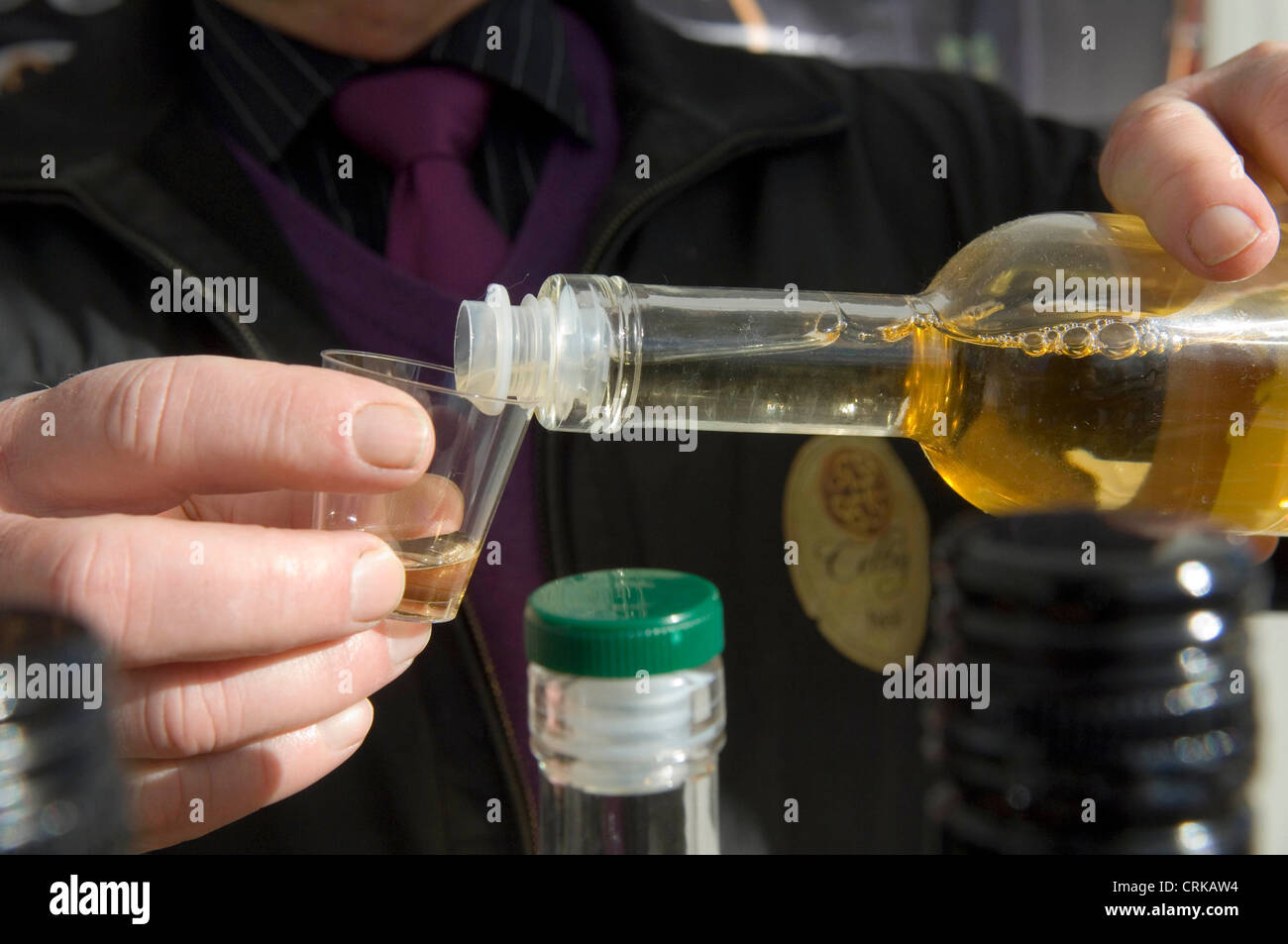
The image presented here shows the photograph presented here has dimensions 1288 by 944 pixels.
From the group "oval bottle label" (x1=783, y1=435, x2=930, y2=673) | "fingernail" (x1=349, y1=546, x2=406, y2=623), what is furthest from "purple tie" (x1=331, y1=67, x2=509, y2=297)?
"fingernail" (x1=349, y1=546, x2=406, y2=623)

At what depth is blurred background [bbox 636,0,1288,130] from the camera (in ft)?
5.25

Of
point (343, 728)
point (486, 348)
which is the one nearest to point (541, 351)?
point (486, 348)

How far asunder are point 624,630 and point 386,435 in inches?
7.2

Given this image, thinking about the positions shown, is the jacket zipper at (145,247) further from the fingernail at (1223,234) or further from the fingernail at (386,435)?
the fingernail at (1223,234)

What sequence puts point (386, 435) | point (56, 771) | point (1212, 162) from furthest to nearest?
point (1212, 162) → point (386, 435) → point (56, 771)

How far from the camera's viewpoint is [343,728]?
22.4 inches

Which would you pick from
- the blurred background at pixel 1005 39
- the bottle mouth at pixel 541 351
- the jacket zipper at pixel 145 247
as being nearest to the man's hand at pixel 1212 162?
the bottle mouth at pixel 541 351

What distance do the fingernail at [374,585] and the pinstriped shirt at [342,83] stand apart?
55 centimetres

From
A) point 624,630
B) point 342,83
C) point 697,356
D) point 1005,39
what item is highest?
point 1005,39

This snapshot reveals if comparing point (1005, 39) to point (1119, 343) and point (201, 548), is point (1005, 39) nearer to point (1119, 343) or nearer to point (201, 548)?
point (1119, 343)

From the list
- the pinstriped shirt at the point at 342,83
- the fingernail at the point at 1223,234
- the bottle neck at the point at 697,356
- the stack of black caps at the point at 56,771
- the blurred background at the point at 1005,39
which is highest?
the blurred background at the point at 1005,39

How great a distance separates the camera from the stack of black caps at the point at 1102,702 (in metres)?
0.24

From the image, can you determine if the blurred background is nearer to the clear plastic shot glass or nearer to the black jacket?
the black jacket

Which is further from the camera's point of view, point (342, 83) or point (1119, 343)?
point (342, 83)
